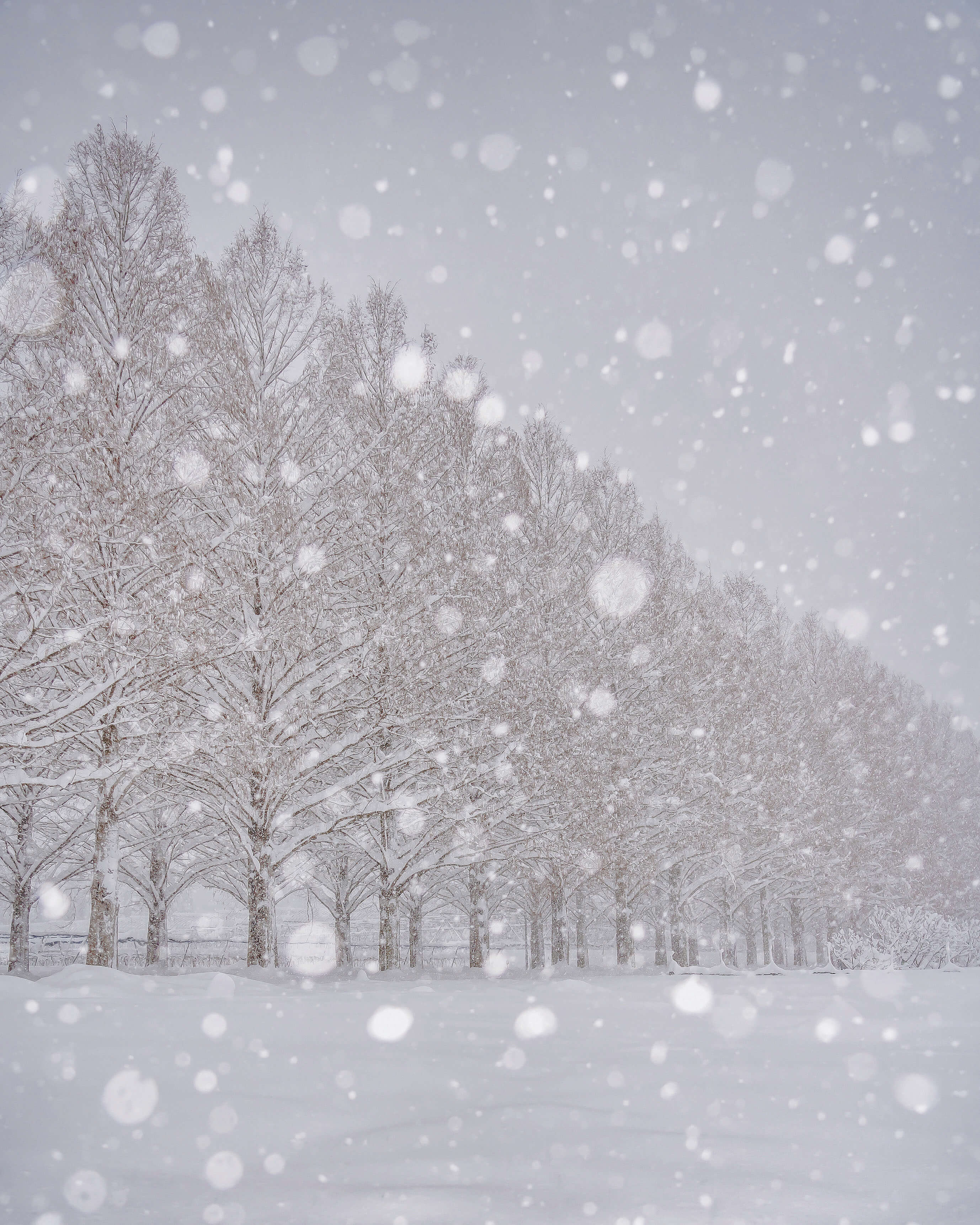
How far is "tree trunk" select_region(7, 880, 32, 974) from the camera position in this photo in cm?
1380

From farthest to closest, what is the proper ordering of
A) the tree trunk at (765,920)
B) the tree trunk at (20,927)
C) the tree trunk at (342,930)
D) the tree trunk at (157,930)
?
1. the tree trunk at (765,920)
2. the tree trunk at (342,930)
3. the tree trunk at (157,930)
4. the tree trunk at (20,927)

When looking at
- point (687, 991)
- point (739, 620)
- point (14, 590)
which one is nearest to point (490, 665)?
point (687, 991)

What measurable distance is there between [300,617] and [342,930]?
14596 millimetres

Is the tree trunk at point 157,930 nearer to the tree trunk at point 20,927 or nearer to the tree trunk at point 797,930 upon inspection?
the tree trunk at point 20,927

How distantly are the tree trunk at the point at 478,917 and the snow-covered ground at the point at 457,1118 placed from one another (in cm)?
912

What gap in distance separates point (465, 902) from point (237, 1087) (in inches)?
960

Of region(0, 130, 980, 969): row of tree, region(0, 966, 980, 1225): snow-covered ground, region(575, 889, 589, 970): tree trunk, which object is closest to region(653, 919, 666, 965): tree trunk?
region(575, 889, 589, 970): tree trunk

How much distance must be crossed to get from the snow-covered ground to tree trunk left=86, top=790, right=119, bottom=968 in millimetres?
4127

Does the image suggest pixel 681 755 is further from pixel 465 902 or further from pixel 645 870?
pixel 465 902

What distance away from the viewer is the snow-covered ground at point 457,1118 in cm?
249

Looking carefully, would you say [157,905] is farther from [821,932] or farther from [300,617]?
[821,932]

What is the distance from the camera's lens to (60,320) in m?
8.12

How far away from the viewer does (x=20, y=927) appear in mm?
14430

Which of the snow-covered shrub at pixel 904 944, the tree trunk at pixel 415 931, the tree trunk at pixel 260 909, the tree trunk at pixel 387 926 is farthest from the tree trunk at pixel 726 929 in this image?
the tree trunk at pixel 260 909
